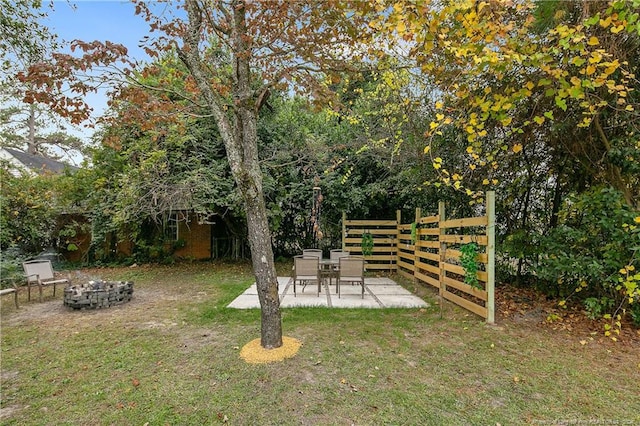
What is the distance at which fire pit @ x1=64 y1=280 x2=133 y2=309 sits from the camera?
611cm

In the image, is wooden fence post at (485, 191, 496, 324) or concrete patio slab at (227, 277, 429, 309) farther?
concrete patio slab at (227, 277, 429, 309)

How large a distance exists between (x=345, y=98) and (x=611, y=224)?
30.7ft

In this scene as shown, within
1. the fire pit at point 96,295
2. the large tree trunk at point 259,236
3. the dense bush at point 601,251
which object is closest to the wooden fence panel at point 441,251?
the dense bush at point 601,251

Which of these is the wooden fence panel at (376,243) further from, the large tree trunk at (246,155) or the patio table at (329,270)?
the large tree trunk at (246,155)

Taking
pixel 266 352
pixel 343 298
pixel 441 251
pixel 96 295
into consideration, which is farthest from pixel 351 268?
pixel 96 295

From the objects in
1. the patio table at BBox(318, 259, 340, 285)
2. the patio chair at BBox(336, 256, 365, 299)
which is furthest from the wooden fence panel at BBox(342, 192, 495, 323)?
the patio table at BBox(318, 259, 340, 285)

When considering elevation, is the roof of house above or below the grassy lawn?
above

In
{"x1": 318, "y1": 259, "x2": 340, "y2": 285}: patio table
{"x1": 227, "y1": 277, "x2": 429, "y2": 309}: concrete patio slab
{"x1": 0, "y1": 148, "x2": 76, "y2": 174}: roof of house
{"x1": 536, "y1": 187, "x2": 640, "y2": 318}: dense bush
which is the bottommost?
{"x1": 227, "y1": 277, "x2": 429, "y2": 309}: concrete patio slab

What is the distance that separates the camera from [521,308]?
5.74 metres

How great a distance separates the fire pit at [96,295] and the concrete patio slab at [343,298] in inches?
86.2

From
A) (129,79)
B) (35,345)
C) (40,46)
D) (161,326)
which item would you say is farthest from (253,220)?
(40,46)

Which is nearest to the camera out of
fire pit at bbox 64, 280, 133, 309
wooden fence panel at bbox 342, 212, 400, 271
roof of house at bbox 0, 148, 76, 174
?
fire pit at bbox 64, 280, 133, 309

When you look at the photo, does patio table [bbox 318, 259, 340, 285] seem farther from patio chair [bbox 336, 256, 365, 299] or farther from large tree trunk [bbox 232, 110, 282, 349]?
large tree trunk [bbox 232, 110, 282, 349]

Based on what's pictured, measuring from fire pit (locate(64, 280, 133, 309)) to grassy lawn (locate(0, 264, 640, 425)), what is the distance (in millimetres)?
489
